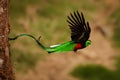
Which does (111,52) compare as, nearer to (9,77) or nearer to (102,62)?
(102,62)

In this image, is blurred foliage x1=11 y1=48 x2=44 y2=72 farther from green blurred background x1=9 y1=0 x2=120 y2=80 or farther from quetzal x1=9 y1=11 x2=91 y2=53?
quetzal x1=9 y1=11 x2=91 y2=53

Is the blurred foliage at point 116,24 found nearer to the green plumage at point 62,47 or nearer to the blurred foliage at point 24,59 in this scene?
the blurred foliage at point 24,59

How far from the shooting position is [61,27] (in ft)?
30.9

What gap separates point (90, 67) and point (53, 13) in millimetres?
1891

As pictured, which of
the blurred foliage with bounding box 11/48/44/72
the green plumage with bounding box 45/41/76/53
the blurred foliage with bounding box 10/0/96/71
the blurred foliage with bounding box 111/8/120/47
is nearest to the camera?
the green plumage with bounding box 45/41/76/53

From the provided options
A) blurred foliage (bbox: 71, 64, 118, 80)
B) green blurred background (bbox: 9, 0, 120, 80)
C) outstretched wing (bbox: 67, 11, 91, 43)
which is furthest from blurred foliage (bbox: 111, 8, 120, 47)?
outstretched wing (bbox: 67, 11, 91, 43)

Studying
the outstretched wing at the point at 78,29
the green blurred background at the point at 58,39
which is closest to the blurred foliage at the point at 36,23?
the green blurred background at the point at 58,39

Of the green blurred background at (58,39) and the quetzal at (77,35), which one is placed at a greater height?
the quetzal at (77,35)

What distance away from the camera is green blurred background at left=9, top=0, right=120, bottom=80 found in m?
8.35

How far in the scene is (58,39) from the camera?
918cm

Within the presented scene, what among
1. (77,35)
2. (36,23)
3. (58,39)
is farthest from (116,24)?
(77,35)

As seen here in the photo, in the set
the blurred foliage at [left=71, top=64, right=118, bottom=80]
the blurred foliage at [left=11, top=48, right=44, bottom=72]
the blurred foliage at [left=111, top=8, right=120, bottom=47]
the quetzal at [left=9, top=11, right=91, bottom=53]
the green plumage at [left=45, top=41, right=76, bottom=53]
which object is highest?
the quetzal at [left=9, top=11, right=91, bottom=53]

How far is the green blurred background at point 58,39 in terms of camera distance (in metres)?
8.35

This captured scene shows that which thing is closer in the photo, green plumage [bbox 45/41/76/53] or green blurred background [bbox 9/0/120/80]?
green plumage [bbox 45/41/76/53]
